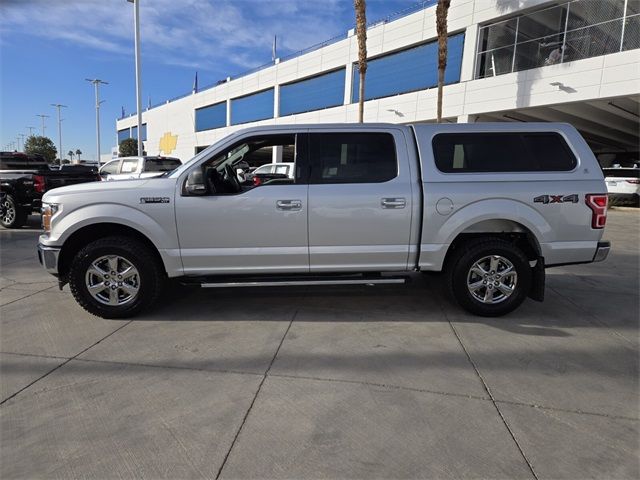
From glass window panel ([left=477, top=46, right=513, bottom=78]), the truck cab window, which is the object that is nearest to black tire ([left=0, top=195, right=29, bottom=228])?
the truck cab window

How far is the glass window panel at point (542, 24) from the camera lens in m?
17.5

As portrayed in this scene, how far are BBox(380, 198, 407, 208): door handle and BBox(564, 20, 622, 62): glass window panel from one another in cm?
1666

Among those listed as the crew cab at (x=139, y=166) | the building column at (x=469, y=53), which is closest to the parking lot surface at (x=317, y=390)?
the crew cab at (x=139, y=166)

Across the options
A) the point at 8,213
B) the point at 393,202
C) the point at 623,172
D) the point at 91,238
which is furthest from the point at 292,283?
the point at 623,172

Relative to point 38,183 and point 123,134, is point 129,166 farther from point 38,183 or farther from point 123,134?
point 123,134

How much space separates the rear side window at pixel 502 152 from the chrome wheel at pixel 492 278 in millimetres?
971

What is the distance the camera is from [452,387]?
3156 millimetres

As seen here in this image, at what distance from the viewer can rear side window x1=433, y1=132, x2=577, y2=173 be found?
4430mm

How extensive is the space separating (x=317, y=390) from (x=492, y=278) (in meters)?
2.41

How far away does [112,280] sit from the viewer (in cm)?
438

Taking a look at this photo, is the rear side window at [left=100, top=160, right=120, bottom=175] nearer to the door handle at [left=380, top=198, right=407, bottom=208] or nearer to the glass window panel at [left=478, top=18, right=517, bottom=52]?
the door handle at [left=380, top=198, right=407, bottom=208]

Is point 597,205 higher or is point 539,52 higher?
point 539,52

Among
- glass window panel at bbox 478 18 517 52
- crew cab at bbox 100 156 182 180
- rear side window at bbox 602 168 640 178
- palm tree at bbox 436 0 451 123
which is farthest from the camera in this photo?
glass window panel at bbox 478 18 517 52

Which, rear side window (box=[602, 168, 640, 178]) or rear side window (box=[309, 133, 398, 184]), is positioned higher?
rear side window (box=[602, 168, 640, 178])
